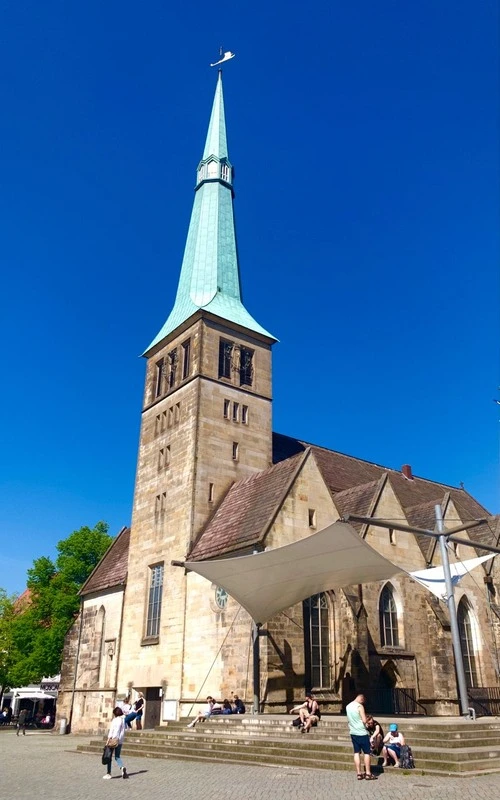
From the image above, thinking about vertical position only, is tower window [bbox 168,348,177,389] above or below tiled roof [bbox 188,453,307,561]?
above

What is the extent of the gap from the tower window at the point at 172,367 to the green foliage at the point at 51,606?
17774 millimetres

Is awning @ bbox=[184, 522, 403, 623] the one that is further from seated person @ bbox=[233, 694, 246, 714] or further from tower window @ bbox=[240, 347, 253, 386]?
tower window @ bbox=[240, 347, 253, 386]

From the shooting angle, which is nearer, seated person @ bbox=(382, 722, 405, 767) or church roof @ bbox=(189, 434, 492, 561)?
seated person @ bbox=(382, 722, 405, 767)

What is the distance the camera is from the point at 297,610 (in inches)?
872

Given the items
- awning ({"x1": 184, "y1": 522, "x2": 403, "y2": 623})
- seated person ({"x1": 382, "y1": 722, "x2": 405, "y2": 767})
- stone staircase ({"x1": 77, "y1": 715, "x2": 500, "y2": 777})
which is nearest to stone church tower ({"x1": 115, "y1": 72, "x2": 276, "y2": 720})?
stone staircase ({"x1": 77, "y1": 715, "x2": 500, "y2": 777})

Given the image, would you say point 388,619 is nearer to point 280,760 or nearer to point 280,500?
point 280,500

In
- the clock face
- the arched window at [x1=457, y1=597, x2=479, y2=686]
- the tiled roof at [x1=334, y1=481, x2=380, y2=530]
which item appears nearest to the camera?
the clock face

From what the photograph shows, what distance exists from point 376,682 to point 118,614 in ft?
42.0

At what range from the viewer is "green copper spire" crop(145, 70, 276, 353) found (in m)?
33.7

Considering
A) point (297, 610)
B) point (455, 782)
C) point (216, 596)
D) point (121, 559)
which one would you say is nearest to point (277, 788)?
point (455, 782)

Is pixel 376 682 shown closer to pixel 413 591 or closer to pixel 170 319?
pixel 413 591

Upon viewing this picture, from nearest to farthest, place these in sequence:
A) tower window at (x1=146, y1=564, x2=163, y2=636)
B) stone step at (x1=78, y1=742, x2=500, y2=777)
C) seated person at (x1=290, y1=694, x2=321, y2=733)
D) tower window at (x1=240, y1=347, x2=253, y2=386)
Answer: stone step at (x1=78, y1=742, x2=500, y2=777) → seated person at (x1=290, y1=694, x2=321, y2=733) → tower window at (x1=146, y1=564, x2=163, y2=636) → tower window at (x1=240, y1=347, x2=253, y2=386)

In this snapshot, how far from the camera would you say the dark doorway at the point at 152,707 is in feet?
85.1

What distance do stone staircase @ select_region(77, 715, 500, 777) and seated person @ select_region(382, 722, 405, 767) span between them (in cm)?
26
